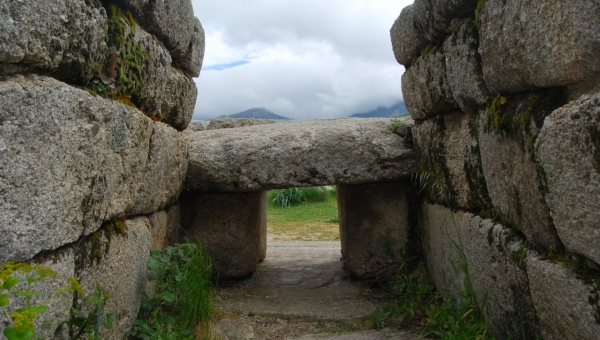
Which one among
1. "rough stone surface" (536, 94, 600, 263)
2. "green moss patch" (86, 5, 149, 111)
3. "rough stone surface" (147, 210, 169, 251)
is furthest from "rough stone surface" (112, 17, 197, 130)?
"rough stone surface" (536, 94, 600, 263)

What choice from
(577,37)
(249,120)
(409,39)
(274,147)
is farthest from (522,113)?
(249,120)

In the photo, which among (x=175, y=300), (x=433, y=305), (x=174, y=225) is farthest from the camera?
(x=174, y=225)

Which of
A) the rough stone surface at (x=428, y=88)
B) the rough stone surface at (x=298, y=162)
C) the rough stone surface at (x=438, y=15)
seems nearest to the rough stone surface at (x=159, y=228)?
the rough stone surface at (x=298, y=162)

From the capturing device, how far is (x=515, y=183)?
1989 mm

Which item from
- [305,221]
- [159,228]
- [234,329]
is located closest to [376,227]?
[234,329]

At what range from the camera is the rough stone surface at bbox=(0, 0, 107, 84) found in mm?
1354

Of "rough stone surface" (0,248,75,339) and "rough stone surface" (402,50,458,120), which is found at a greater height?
"rough stone surface" (402,50,458,120)

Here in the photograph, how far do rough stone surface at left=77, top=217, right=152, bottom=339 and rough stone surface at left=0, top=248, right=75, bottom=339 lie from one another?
111 mm

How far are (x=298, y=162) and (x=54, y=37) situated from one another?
2.26 m

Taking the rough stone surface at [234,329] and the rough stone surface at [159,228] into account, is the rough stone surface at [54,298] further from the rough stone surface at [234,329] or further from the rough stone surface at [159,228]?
the rough stone surface at [234,329]

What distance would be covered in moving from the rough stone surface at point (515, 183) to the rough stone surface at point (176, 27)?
62.3 inches

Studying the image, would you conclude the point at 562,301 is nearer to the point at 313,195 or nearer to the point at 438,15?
→ the point at 438,15

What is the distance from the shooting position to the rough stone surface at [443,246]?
283 cm

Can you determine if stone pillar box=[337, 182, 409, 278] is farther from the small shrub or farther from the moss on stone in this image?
the small shrub
